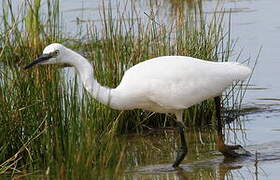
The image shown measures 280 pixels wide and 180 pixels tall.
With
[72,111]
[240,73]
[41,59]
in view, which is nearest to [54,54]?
[41,59]

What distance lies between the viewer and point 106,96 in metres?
7.62

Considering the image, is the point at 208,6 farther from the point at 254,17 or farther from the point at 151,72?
the point at 151,72

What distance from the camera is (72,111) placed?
648cm

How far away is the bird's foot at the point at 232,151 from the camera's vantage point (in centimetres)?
795

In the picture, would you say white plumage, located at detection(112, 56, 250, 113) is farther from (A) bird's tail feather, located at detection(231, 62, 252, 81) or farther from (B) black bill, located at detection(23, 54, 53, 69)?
(B) black bill, located at detection(23, 54, 53, 69)

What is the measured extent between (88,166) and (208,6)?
10.5 m

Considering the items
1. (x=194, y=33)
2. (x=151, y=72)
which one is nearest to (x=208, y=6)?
(x=194, y=33)

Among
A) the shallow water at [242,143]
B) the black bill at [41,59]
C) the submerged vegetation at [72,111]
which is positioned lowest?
the shallow water at [242,143]

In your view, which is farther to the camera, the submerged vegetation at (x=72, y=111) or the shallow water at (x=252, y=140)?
the shallow water at (x=252, y=140)

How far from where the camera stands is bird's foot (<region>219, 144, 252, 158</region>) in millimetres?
7945

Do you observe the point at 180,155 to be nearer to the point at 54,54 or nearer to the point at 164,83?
the point at 164,83

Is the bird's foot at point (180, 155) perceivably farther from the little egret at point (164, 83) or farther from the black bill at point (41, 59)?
the black bill at point (41, 59)

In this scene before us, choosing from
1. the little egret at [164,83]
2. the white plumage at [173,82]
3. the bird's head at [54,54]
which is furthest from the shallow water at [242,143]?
the bird's head at [54,54]

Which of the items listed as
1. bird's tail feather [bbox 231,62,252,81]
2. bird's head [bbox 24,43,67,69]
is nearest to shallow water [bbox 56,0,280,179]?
bird's tail feather [bbox 231,62,252,81]
